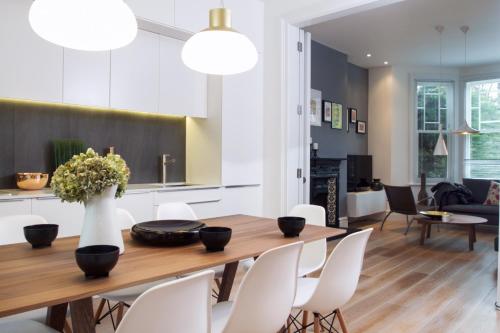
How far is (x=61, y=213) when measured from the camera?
300 cm

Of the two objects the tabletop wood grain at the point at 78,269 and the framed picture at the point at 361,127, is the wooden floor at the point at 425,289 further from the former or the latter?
the framed picture at the point at 361,127

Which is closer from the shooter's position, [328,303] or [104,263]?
[104,263]

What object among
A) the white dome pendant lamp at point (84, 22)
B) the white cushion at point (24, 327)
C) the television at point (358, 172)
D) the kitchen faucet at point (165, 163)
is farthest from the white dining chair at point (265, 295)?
the television at point (358, 172)

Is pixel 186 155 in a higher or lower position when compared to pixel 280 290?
higher

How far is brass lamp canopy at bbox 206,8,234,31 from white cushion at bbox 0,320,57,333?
1.55m

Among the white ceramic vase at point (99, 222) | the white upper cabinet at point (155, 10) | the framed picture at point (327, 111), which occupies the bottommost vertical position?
the white ceramic vase at point (99, 222)

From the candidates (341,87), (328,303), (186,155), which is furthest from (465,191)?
(328,303)

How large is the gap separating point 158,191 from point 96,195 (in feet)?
6.78

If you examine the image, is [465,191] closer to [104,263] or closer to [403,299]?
[403,299]

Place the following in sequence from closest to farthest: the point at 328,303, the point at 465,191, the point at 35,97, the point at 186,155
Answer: the point at 328,303 < the point at 35,97 < the point at 186,155 < the point at 465,191

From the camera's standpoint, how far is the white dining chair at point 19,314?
5.33 ft

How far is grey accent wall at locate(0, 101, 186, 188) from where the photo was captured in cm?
329

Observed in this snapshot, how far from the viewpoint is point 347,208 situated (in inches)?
286

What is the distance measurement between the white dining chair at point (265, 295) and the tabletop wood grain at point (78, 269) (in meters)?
0.18
